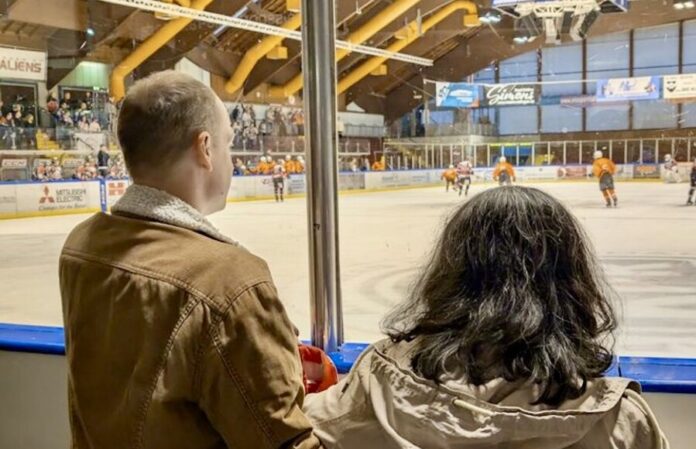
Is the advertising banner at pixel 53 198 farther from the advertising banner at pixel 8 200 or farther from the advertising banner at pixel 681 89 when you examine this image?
the advertising banner at pixel 681 89

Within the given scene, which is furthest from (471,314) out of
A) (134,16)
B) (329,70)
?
(134,16)

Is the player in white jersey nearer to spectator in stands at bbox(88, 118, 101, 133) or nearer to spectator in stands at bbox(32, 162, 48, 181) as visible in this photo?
spectator in stands at bbox(88, 118, 101, 133)

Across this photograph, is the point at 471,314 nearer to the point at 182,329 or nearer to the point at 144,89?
the point at 182,329

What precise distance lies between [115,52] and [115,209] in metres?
4.88

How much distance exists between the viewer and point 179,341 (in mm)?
747

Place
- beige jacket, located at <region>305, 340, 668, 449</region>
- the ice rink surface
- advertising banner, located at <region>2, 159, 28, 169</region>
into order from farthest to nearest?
advertising banner, located at <region>2, 159, 28, 169</region> < the ice rink surface < beige jacket, located at <region>305, 340, 668, 449</region>

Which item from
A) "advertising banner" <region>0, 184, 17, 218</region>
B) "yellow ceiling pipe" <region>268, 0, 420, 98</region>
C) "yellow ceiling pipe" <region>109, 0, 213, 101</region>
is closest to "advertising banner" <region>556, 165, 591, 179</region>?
"yellow ceiling pipe" <region>268, 0, 420, 98</region>

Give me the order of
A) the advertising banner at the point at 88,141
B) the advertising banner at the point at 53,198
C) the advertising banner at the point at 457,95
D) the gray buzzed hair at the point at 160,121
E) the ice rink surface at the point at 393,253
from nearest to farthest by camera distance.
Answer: the gray buzzed hair at the point at 160,121
the ice rink surface at the point at 393,253
the advertising banner at the point at 457,95
the advertising banner at the point at 88,141
the advertising banner at the point at 53,198

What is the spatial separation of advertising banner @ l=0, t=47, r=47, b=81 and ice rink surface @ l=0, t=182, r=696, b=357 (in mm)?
1473

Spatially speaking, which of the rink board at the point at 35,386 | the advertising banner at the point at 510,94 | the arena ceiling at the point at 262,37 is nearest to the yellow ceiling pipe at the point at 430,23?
the arena ceiling at the point at 262,37

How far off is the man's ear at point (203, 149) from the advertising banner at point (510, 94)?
242 centimetres

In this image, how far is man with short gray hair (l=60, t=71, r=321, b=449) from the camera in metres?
0.74

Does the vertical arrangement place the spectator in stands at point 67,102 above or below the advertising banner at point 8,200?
above

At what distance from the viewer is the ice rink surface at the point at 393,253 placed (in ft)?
9.25
